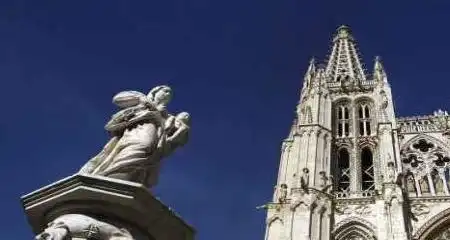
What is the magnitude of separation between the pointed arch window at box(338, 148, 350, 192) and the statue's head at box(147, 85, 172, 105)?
1870 cm

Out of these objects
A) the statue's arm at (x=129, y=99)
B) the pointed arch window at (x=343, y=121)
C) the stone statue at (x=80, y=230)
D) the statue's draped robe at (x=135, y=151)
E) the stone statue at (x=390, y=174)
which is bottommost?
the stone statue at (x=80, y=230)

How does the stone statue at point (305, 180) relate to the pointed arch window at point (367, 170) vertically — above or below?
below

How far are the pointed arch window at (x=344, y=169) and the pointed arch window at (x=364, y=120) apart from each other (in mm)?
1451

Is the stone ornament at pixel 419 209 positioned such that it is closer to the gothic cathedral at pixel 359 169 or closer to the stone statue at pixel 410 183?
the gothic cathedral at pixel 359 169

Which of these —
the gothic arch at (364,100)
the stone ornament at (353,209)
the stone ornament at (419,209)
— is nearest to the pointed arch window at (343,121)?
the gothic arch at (364,100)

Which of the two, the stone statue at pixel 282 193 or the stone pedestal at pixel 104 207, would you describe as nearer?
the stone pedestal at pixel 104 207

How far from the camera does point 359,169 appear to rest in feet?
77.4

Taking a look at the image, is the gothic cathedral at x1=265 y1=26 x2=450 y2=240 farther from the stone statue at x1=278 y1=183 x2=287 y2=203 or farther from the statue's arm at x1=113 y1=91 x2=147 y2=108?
the statue's arm at x1=113 y1=91 x2=147 y2=108

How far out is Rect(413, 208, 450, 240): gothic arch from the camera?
20547 mm

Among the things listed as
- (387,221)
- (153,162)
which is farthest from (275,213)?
(153,162)

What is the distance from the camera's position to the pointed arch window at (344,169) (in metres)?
23.3

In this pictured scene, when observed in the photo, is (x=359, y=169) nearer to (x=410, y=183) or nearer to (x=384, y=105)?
(x=410, y=183)

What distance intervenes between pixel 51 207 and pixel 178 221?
2.81ft

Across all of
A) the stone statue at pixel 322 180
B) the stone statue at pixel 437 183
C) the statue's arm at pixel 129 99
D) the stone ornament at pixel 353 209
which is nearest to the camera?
the statue's arm at pixel 129 99
